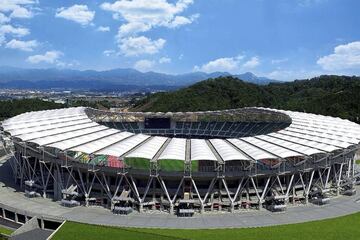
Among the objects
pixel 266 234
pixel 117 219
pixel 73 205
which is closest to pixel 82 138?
pixel 73 205

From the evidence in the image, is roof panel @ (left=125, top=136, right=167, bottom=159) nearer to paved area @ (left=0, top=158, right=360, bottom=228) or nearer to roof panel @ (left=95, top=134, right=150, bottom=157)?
roof panel @ (left=95, top=134, right=150, bottom=157)

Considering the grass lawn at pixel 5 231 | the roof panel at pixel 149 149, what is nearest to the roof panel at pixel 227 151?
the roof panel at pixel 149 149

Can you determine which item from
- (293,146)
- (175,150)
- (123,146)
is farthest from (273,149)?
(123,146)

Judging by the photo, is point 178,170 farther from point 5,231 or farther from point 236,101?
point 236,101

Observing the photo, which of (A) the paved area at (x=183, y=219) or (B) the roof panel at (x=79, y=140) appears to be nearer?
(A) the paved area at (x=183, y=219)

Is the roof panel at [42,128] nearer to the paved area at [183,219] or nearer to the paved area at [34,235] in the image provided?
the paved area at [183,219]

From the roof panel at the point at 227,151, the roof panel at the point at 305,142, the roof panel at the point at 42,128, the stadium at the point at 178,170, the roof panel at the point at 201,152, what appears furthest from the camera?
the roof panel at the point at 42,128

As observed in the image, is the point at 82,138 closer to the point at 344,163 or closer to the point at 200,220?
the point at 200,220
